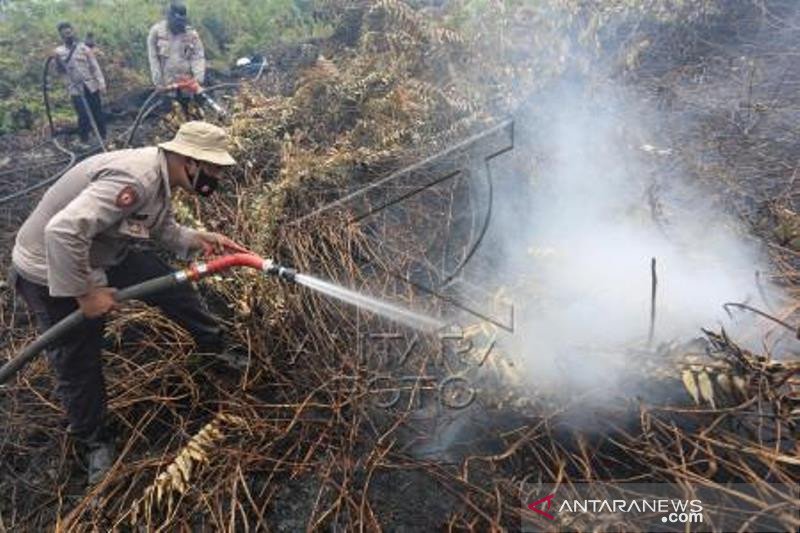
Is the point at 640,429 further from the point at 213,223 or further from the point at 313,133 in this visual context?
the point at 313,133

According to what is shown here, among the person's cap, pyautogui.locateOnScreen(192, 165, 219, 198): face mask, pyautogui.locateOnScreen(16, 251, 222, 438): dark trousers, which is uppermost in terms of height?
the person's cap

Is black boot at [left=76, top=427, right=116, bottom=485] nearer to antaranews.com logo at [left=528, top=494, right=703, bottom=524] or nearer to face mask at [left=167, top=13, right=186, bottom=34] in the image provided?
antaranews.com logo at [left=528, top=494, right=703, bottom=524]

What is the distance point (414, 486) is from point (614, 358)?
4.26ft

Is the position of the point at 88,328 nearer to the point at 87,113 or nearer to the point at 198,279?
the point at 198,279

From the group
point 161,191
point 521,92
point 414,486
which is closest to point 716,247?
point 414,486

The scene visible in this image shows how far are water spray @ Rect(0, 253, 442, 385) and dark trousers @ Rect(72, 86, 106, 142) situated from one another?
A: 6344mm

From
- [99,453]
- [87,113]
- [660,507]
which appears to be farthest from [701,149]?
[87,113]

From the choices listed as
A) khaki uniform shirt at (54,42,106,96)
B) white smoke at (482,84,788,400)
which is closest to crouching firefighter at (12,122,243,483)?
white smoke at (482,84,788,400)

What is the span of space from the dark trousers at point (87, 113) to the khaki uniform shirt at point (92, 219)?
6.25m

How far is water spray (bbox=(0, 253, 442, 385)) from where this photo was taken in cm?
301

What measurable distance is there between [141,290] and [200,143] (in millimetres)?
817

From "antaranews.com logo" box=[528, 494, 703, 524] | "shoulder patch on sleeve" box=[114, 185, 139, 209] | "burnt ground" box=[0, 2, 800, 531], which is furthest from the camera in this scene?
"burnt ground" box=[0, 2, 800, 531]

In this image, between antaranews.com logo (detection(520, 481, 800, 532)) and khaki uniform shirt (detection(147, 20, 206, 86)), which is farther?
khaki uniform shirt (detection(147, 20, 206, 86))

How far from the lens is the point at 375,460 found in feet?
10.5
